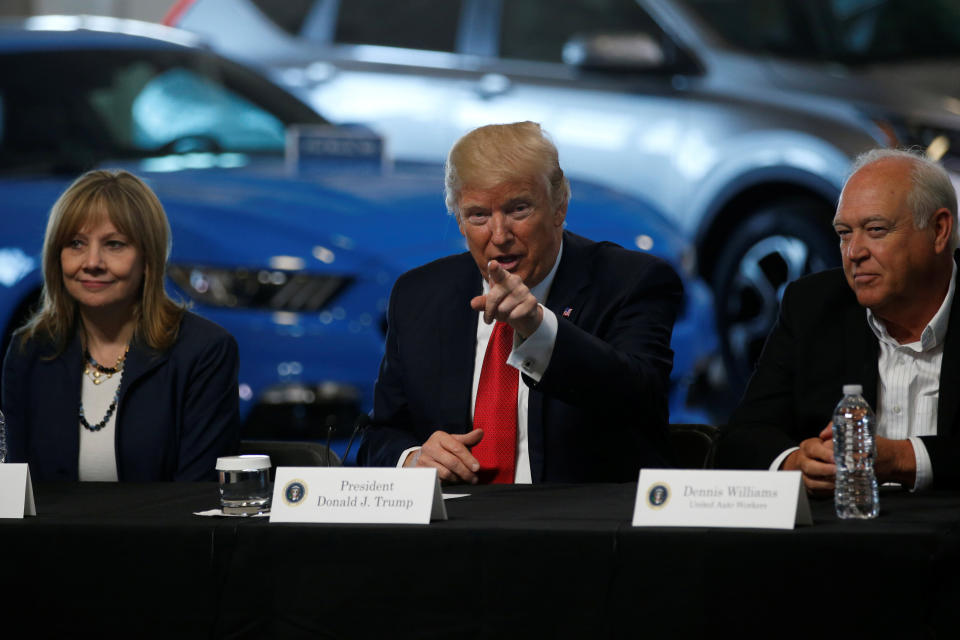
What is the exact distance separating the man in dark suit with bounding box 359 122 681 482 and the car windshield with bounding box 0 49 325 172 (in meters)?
2.03

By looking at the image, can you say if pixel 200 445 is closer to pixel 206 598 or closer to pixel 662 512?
pixel 206 598

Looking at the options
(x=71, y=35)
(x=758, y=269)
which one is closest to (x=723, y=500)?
(x=758, y=269)

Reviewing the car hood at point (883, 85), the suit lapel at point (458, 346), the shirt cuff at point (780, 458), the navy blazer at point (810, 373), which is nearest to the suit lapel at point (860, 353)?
the navy blazer at point (810, 373)

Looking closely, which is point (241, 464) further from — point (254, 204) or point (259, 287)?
point (254, 204)

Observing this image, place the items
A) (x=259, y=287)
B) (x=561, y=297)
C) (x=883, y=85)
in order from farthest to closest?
(x=883, y=85)
(x=259, y=287)
(x=561, y=297)

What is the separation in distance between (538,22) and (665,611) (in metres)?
3.28

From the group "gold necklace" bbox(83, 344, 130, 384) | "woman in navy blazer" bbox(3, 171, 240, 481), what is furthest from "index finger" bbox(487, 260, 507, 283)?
"gold necklace" bbox(83, 344, 130, 384)

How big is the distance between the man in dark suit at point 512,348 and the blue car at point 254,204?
1.50 metres

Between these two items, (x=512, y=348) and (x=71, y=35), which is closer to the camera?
(x=512, y=348)

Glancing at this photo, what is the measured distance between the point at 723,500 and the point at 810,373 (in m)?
0.92

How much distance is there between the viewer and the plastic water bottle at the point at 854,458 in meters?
1.95

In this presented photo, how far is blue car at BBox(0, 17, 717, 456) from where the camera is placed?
14.3 feet

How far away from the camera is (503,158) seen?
2723mm

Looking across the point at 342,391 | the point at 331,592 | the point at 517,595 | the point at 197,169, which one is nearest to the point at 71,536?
the point at 331,592
